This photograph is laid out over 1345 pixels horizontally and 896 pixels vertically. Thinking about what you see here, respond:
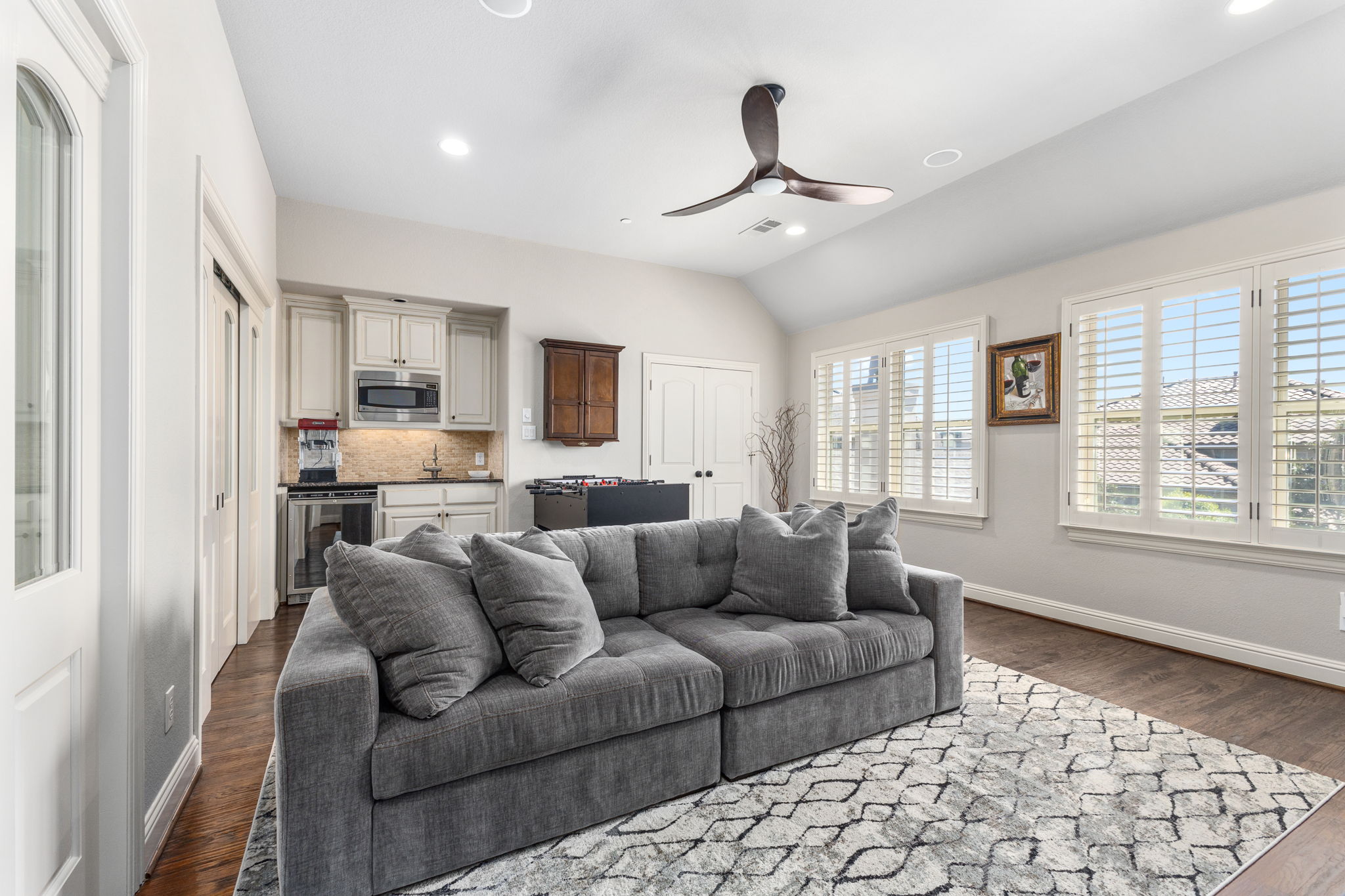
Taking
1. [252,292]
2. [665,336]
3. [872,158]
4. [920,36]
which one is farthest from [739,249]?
[252,292]

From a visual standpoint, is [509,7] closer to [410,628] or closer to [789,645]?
[410,628]

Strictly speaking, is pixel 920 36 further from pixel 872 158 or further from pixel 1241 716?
pixel 1241 716

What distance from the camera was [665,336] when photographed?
5910 mm

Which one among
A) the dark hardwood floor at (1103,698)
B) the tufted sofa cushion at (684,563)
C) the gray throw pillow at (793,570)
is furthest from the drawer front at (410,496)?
the gray throw pillow at (793,570)

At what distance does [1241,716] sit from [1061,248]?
286 centimetres

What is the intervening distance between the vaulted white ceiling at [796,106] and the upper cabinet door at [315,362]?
98 centimetres

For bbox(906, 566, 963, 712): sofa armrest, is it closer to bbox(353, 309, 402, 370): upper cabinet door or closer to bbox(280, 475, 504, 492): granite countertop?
bbox(280, 475, 504, 492): granite countertop

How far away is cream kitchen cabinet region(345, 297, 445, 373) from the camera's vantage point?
4.83 meters

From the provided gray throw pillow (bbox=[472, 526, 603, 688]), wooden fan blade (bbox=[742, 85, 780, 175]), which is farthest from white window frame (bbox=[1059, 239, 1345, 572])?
gray throw pillow (bbox=[472, 526, 603, 688])

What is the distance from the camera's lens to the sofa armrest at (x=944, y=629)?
2594mm

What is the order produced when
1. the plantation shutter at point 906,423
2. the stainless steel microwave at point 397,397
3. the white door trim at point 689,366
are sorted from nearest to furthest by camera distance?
the plantation shutter at point 906,423 < the stainless steel microwave at point 397,397 < the white door trim at point 689,366

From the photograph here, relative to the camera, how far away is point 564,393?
17.3ft

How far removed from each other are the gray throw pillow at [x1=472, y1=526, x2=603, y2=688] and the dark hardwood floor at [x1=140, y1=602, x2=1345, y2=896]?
0.91m

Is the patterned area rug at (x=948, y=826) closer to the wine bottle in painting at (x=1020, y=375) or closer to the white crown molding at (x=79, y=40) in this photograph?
the white crown molding at (x=79, y=40)
